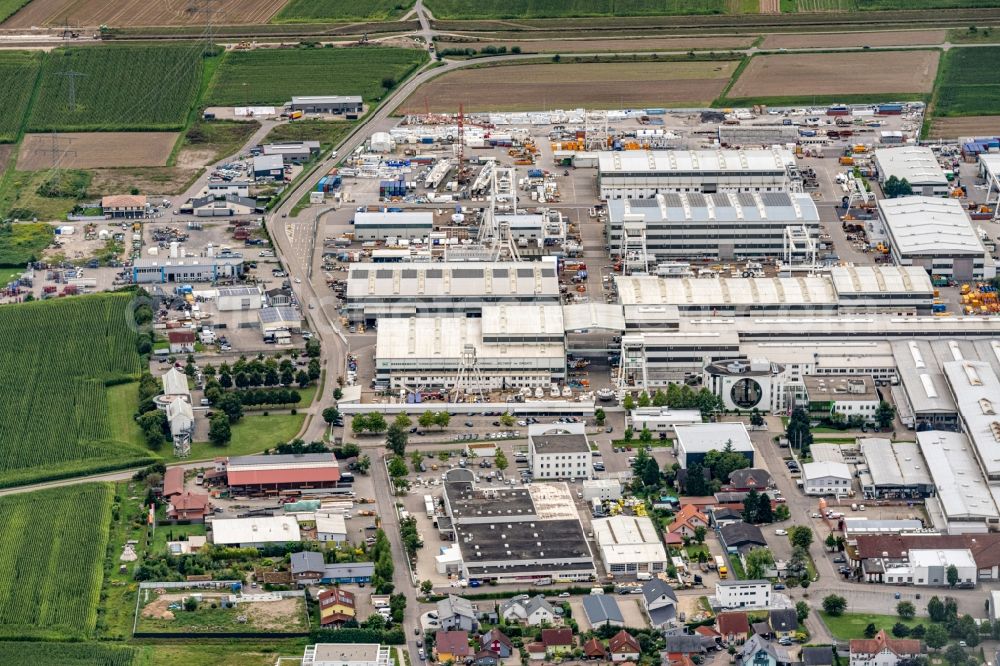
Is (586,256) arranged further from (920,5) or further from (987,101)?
(920,5)

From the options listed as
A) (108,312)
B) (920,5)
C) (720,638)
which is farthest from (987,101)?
(720,638)

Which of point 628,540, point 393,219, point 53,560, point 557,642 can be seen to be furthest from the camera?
point 393,219

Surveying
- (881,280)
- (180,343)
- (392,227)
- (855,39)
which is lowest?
(180,343)

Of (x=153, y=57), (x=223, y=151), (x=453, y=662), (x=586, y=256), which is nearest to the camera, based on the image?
(x=453, y=662)

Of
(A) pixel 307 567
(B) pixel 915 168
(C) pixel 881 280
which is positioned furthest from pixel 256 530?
(B) pixel 915 168

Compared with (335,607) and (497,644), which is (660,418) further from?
(335,607)

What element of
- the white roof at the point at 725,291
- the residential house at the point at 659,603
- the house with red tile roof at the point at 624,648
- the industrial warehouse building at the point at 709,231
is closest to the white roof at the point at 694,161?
the industrial warehouse building at the point at 709,231

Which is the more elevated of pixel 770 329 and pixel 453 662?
pixel 770 329

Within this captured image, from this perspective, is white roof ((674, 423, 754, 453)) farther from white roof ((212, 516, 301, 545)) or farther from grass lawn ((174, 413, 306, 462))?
white roof ((212, 516, 301, 545))
